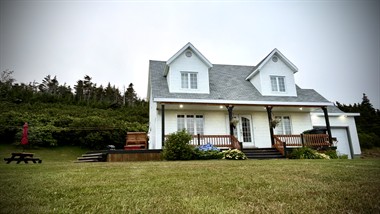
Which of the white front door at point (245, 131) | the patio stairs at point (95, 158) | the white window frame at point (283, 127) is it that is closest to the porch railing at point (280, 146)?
the white front door at point (245, 131)

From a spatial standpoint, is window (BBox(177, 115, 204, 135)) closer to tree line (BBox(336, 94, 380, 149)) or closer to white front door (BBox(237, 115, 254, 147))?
white front door (BBox(237, 115, 254, 147))

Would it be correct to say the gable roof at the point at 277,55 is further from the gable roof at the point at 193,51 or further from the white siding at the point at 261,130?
the gable roof at the point at 193,51

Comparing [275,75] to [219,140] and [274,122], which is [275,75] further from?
[219,140]

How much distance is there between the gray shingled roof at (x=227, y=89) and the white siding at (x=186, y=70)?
483mm

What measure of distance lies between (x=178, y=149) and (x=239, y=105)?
5785 millimetres

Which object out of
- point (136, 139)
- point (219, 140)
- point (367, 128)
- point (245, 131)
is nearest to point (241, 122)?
point (245, 131)

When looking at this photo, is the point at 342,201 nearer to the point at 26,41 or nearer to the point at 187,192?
the point at 187,192

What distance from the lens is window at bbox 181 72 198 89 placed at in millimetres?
15608

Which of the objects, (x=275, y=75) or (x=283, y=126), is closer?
(x=283, y=126)

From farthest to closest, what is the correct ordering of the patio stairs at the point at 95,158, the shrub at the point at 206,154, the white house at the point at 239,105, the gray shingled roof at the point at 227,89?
1. the gray shingled roof at the point at 227,89
2. the white house at the point at 239,105
3. the patio stairs at the point at 95,158
4. the shrub at the point at 206,154

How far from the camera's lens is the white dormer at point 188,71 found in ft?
50.5

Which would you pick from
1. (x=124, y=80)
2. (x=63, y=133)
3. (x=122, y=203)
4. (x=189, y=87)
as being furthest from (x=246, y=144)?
(x=124, y=80)

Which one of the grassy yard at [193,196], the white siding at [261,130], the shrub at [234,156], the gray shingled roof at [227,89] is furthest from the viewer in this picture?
the white siding at [261,130]

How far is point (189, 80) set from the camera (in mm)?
15656
